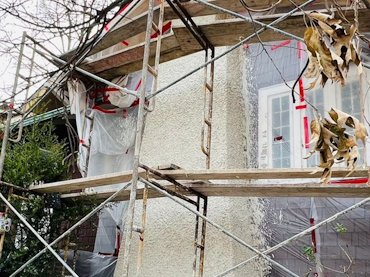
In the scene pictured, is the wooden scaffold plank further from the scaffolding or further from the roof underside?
the roof underside

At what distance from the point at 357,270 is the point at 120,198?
9.07ft

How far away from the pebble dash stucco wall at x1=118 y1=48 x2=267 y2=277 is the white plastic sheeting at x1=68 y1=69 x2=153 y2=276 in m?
0.54

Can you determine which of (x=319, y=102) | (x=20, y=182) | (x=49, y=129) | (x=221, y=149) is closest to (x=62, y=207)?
(x=20, y=182)

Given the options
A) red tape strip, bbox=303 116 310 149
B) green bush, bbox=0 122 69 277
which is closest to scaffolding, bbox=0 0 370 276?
green bush, bbox=0 122 69 277

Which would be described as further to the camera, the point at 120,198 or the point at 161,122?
the point at 161,122

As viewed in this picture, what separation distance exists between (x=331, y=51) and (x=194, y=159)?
11.1 ft

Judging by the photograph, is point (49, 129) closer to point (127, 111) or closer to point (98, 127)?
point (98, 127)

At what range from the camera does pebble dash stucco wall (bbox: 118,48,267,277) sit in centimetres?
506

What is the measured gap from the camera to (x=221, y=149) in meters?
5.32

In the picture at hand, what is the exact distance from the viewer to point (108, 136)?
6699mm

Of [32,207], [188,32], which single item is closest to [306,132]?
[188,32]

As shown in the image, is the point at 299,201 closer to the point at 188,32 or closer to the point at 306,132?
the point at 306,132

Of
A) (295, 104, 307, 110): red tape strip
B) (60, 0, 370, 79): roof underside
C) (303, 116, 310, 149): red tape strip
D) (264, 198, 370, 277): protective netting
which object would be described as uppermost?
(60, 0, 370, 79): roof underside

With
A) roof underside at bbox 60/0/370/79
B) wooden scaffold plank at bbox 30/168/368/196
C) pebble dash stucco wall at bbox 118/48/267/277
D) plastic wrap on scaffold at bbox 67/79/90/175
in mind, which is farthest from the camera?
plastic wrap on scaffold at bbox 67/79/90/175
